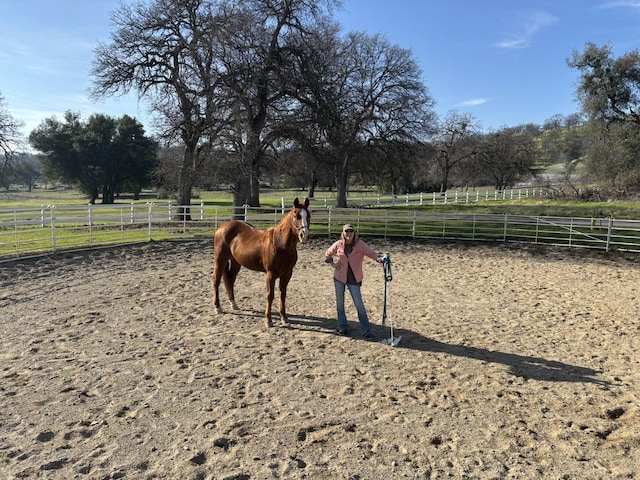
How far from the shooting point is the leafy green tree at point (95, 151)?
37688mm

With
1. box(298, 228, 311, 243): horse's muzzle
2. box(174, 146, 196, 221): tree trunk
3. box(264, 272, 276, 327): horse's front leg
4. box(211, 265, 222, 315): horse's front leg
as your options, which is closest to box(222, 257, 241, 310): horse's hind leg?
box(211, 265, 222, 315): horse's front leg

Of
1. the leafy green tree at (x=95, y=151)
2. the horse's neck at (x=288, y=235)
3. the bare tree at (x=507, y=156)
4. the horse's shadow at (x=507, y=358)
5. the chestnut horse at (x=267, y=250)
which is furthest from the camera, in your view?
the bare tree at (x=507, y=156)

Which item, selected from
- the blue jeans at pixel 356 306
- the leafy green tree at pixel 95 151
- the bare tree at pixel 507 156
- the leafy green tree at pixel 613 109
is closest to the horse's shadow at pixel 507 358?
the blue jeans at pixel 356 306

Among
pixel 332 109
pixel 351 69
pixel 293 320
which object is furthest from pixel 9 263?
pixel 351 69

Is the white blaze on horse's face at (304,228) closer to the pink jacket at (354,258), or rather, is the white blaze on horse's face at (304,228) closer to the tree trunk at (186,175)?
the pink jacket at (354,258)

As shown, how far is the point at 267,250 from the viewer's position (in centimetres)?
600

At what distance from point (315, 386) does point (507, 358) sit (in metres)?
2.37

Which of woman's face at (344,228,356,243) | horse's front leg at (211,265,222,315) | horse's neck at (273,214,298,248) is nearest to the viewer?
woman's face at (344,228,356,243)

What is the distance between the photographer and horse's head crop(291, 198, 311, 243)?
17.6 feet

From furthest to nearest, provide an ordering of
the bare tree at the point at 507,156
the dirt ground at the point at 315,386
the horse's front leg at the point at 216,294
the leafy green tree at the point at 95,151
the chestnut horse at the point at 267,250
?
the bare tree at the point at 507,156 < the leafy green tree at the point at 95,151 < the horse's front leg at the point at 216,294 < the chestnut horse at the point at 267,250 < the dirt ground at the point at 315,386

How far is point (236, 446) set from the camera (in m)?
3.13

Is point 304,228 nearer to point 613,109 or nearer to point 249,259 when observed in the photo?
point 249,259

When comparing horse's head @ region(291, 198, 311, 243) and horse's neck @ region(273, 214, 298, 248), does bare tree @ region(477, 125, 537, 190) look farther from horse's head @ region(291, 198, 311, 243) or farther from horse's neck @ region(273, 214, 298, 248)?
horse's head @ region(291, 198, 311, 243)

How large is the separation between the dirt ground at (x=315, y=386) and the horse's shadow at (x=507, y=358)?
1.1 inches
